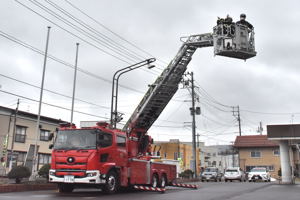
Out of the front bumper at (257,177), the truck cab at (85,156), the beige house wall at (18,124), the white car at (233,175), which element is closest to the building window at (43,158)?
the beige house wall at (18,124)

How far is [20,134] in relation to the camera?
40.8 m

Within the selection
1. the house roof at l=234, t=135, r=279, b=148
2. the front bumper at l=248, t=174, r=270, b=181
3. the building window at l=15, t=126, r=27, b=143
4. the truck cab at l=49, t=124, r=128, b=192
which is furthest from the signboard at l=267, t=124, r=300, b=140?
the house roof at l=234, t=135, r=279, b=148

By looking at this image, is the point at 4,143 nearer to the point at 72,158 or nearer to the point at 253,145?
the point at 72,158

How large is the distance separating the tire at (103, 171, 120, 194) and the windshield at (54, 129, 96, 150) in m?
1.49

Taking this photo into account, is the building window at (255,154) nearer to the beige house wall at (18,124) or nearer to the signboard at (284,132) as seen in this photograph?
the signboard at (284,132)

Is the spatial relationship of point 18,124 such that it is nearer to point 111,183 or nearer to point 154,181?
point 154,181

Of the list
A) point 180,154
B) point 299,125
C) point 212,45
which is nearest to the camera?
point 212,45

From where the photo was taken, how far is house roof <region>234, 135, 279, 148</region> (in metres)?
53.7

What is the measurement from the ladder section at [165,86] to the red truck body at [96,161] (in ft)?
9.03

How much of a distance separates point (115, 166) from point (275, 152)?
1746 inches

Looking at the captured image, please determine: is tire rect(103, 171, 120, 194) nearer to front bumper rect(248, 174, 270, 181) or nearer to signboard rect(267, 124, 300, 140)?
signboard rect(267, 124, 300, 140)

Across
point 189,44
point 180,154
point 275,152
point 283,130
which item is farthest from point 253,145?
point 189,44

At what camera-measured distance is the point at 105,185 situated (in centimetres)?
1393

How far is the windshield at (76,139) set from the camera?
549 inches
